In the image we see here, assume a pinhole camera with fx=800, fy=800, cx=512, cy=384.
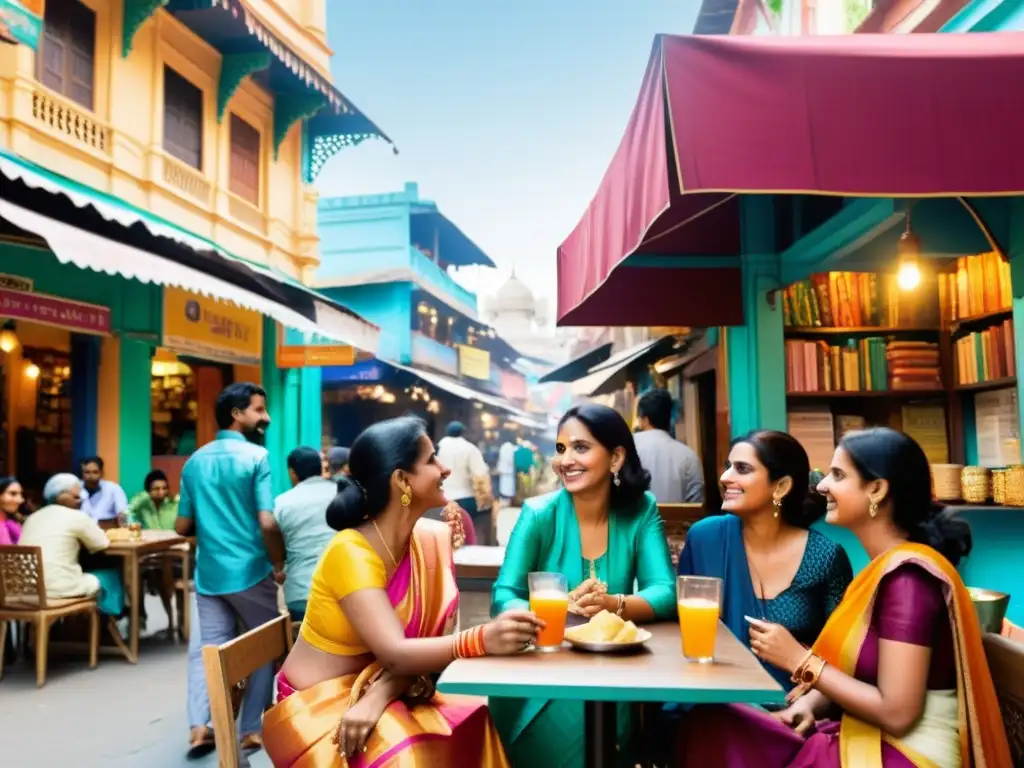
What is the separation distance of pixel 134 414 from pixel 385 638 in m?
8.12

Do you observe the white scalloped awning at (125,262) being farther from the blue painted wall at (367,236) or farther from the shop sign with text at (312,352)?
the blue painted wall at (367,236)

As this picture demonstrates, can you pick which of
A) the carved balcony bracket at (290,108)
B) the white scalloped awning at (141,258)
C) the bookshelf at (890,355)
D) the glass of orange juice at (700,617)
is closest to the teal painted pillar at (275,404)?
the carved balcony bracket at (290,108)

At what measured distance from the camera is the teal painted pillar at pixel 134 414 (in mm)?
8922

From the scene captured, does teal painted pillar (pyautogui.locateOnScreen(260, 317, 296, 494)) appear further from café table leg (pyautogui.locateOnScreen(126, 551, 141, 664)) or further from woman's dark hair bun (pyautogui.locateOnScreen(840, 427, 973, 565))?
woman's dark hair bun (pyautogui.locateOnScreen(840, 427, 973, 565))

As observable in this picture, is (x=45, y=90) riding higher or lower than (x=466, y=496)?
higher

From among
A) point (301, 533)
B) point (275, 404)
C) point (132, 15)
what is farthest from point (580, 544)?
point (275, 404)

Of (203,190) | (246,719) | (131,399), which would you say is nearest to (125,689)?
(246,719)

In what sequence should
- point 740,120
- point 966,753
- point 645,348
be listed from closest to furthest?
point 966,753 → point 740,120 → point 645,348

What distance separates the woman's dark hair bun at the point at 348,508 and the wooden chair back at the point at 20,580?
3803 millimetres

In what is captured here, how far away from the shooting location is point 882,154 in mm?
2328

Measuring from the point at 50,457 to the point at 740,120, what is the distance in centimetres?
1021

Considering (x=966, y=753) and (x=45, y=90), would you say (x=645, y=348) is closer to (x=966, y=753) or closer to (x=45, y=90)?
(x=45, y=90)

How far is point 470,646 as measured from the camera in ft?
6.72

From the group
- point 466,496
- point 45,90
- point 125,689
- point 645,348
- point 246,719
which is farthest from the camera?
point 645,348
